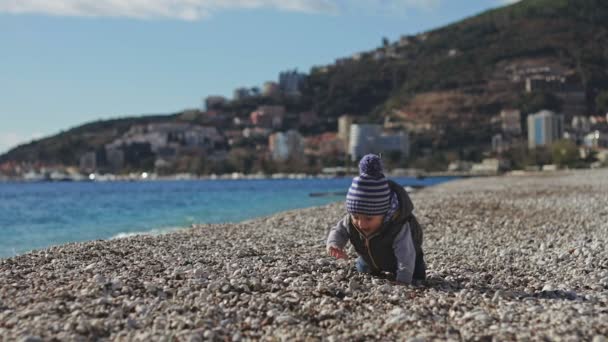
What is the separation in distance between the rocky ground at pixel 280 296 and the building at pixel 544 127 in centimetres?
11893

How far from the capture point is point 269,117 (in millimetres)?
167250

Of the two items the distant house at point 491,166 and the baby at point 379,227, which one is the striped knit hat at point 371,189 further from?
the distant house at point 491,166

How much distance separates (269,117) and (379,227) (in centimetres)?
16223

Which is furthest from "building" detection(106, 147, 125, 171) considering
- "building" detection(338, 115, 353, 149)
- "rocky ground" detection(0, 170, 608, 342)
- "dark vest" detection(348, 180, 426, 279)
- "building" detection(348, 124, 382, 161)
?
"dark vest" detection(348, 180, 426, 279)

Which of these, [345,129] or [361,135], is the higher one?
[345,129]

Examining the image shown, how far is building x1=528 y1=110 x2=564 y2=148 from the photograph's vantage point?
121875mm

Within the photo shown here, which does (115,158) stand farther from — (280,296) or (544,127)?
(280,296)

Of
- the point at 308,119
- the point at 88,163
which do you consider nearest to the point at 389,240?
the point at 88,163

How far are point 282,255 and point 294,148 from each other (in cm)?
13328

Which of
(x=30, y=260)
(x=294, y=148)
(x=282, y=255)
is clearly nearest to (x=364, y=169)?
(x=282, y=255)

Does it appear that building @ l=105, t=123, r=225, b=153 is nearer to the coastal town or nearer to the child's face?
the coastal town

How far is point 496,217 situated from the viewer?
1436cm

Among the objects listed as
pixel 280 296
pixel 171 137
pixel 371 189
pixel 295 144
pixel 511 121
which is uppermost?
pixel 171 137

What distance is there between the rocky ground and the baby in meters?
0.18
